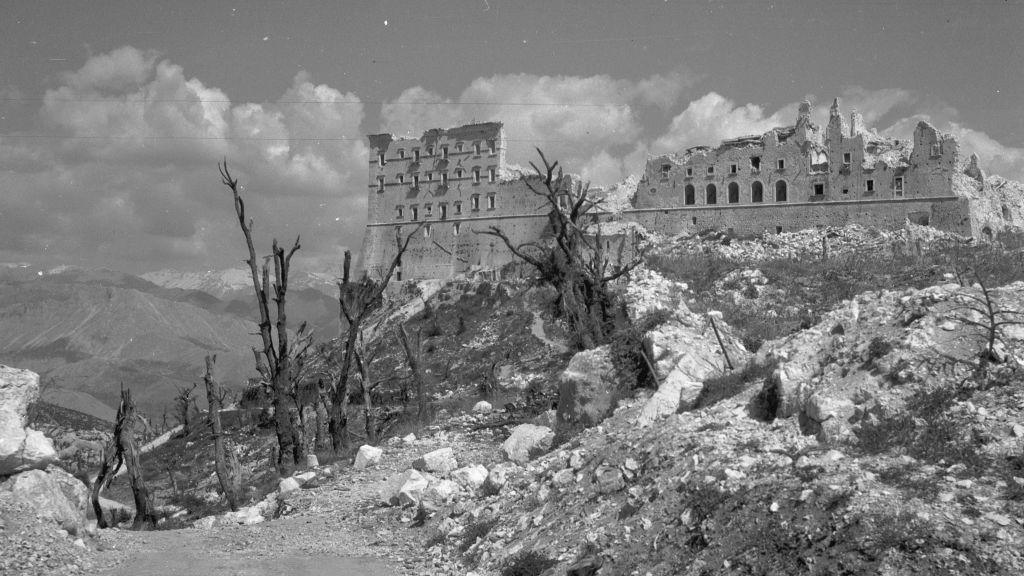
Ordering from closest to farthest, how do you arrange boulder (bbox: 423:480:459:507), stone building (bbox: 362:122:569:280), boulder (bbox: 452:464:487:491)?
boulder (bbox: 423:480:459:507)
boulder (bbox: 452:464:487:491)
stone building (bbox: 362:122:569:280)

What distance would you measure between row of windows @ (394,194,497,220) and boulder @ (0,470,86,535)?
2276 inches

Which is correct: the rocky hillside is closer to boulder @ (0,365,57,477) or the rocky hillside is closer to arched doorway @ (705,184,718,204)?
arched doorway @ (705,184,718,204)

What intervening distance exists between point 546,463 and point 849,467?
5352mm

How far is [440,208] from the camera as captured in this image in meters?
68.2

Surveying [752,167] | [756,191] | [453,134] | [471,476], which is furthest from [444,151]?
[471,476]

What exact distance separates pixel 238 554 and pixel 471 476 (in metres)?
3.74

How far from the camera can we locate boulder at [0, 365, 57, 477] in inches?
355

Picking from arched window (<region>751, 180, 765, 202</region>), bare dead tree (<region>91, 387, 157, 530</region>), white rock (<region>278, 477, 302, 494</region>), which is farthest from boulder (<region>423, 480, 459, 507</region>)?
arched window (<region>751, 180, 765, 202</region>)

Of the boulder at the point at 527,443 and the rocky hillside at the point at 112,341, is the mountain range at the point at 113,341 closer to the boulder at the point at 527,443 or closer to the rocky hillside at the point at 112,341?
the rocky hillside at the point at 112,341

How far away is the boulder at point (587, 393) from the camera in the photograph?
46.7ft

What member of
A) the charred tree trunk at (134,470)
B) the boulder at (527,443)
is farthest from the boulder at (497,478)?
the charred tree trunk at (134,470)

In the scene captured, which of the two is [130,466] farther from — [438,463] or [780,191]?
[780,191]

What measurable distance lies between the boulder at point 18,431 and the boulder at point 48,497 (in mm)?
141

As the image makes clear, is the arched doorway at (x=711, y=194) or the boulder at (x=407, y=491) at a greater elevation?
the arched doorway at (x=711, y=194)
